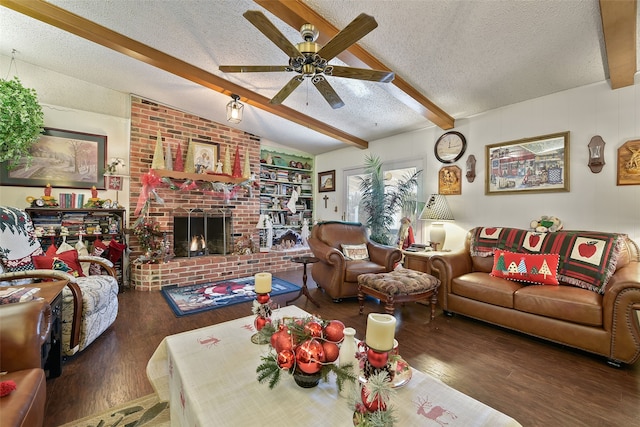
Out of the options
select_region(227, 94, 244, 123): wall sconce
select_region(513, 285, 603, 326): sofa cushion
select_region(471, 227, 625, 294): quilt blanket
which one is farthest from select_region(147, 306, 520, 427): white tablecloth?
select_region(227, 94, 244, 123): wall sconce

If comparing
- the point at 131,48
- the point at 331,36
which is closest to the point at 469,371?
the point at 331,36

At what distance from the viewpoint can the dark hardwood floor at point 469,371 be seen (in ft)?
4.74

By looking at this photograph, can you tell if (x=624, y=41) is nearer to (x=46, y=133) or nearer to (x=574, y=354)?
(x=574, y=354)

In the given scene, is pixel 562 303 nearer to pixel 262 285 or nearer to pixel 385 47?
pixel 262 285

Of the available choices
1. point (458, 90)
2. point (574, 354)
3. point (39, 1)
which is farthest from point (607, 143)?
point (39, 1)

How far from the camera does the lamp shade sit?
11.3 feet

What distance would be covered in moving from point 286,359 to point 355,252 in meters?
2.54

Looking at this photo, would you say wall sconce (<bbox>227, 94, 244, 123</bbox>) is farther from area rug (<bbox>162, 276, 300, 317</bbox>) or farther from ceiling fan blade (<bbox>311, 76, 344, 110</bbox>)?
area rug (<bbox>162, 276, 300, 317</bbox>)

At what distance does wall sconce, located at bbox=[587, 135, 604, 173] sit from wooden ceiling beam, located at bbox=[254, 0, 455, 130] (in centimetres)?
151

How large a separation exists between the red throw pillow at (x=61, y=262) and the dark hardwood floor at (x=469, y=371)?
0.64 meters

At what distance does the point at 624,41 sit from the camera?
1893 mm

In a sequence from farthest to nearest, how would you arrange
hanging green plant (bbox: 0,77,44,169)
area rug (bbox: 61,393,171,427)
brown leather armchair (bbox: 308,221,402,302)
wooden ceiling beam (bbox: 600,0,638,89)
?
brown leather armchair (bbox: 308,221,402,302), hanging green plant (bbox: 0,77,44,169), wooden ceiling beam (bbox: 600,0,638,89), area rug (bbox: 61,393,171,427)

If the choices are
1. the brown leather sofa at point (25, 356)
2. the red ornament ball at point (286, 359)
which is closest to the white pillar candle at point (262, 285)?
the red ornament ball at point (286, 359)

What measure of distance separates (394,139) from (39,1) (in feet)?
14.1
